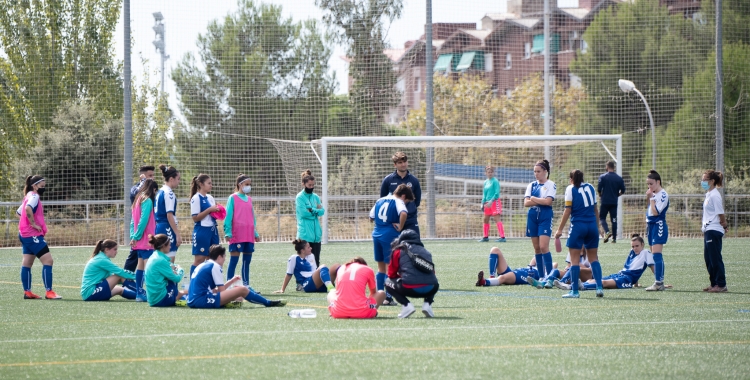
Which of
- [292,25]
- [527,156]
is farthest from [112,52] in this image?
[527,156]

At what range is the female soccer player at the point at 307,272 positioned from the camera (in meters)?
12.8

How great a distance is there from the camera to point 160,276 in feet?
36.5

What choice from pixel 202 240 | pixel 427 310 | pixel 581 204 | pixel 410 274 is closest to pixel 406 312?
pixel 427 310

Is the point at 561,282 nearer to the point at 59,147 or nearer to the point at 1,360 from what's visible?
the point at 1,360

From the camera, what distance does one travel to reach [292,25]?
115 ft

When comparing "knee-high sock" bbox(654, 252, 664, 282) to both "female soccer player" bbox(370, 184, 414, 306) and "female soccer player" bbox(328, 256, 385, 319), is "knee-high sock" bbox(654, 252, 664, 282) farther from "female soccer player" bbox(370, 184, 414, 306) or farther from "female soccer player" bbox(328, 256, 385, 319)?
"female soccer player" bbox(328, 256, 385, 319)

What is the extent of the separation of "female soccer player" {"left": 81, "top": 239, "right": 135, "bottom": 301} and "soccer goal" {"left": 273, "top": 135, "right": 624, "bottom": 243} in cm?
1269

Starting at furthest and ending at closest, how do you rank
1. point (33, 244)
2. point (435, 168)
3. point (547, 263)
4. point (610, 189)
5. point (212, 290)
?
point (435, 168) → point (610, 189) → point (547, 263) → point (33, 244) → point (212, 290)

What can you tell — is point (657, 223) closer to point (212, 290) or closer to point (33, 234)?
point (212, 290)

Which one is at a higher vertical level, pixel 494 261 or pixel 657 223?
pixel 657 223

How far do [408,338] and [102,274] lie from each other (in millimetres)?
5635

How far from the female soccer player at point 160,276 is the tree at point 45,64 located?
2332cm

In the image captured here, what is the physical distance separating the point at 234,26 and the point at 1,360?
2788cm

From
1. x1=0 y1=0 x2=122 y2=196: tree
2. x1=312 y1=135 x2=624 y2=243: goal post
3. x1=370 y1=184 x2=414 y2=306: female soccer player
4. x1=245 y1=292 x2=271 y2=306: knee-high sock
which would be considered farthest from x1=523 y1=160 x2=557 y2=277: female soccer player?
x1=0 y1=0 x2=122 y2=196: tree
